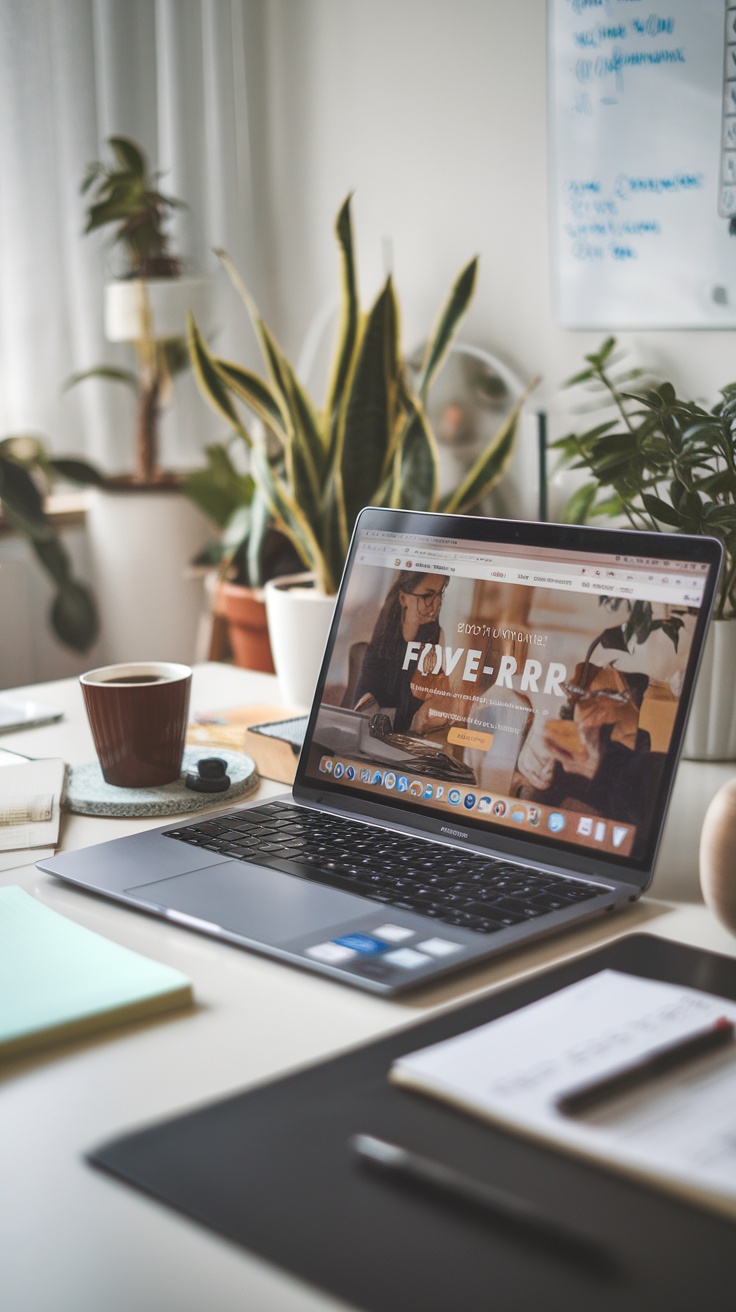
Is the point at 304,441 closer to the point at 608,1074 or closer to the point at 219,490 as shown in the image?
the point at 219,490

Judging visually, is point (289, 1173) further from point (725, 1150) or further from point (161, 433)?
point (161, 433)

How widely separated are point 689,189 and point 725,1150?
1.32 meters

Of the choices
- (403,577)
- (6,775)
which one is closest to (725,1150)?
(403,577)

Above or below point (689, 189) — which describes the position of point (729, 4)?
above

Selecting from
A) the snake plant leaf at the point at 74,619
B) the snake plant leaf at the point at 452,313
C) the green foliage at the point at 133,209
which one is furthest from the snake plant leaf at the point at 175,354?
the snake plant leaf at the point at 452,313

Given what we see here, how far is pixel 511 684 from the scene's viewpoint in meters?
0.86

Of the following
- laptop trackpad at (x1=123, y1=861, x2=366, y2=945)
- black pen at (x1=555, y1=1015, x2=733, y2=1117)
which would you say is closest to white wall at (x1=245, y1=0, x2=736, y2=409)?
laptop trackpad at (x1=123, y1=861, x2=366, y2=945)

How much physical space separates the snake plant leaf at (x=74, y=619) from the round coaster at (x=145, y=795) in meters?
1.30

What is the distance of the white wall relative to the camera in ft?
5.71

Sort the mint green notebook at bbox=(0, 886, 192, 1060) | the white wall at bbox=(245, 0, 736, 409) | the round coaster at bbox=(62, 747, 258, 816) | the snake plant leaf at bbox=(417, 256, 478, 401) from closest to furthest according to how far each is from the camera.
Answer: the mint green notebook at bbox=(0, 886, 192, 1060), the round coaster at bbox=(62, 747, 258, 816), the snake plant leaf at bbox=(417, 256, 478, 401), the white wall at bbox=(245, 0, 736, 409)

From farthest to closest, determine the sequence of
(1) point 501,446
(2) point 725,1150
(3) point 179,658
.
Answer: (3) point 179,658
(1) point 501,446
(2) point 725,1150

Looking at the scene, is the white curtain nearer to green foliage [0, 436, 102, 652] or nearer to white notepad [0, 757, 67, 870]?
green foliage [0, 436, 102, 652]

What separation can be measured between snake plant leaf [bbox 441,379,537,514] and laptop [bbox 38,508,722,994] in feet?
2.17

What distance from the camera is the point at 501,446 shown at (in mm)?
1632
